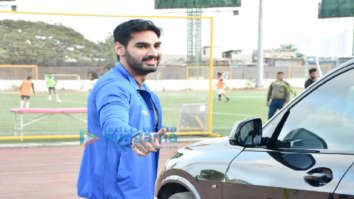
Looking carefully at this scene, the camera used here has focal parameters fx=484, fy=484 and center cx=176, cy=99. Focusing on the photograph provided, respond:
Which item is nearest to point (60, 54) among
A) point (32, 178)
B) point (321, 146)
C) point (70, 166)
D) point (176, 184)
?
point (70, 166)

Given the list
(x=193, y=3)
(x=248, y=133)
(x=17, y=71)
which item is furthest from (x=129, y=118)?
(x=193, y=3)

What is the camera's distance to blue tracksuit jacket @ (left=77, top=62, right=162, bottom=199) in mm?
2398

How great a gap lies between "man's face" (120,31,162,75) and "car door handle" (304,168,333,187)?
102cm

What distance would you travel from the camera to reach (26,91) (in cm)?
1048

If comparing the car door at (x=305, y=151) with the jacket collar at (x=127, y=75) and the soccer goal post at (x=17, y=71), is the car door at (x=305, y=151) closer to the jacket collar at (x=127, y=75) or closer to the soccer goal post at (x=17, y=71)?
the jacket collar at (x=127, y=75)

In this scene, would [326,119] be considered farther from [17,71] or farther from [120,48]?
[17,71]

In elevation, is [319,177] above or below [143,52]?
below

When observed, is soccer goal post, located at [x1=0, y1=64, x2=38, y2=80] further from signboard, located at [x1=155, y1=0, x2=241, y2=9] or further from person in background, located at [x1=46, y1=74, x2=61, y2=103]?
signboard, located at [x1=155, y1=0, x2=241, y2=9]

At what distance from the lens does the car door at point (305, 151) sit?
8.39 ft

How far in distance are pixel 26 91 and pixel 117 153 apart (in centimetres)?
857

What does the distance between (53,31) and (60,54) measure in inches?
23.5

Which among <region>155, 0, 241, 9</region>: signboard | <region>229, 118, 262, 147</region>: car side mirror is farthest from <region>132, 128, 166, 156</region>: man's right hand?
<region>155, 0, 241, 9</region>: signboard

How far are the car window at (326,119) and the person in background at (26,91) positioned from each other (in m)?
8.37

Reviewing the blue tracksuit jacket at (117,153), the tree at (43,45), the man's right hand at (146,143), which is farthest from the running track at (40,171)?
the man's right hand at (146,143)
